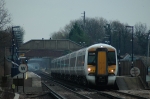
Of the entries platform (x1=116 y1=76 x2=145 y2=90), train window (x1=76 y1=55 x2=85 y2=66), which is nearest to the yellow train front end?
platform (x1=116 y1=76 x2=145 y2=90)

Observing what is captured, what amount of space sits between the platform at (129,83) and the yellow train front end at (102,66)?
6.12 feet

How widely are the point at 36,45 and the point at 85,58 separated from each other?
6470cm

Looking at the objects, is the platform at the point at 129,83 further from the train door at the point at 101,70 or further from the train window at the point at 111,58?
the train window at the point at 111,58

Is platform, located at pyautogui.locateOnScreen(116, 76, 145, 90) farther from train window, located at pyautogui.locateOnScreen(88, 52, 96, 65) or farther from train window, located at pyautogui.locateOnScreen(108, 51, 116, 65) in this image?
train window, located at pyautogui.locateOnScreen(88, 52, 96, 65)

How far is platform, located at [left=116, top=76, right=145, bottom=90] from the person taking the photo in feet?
126

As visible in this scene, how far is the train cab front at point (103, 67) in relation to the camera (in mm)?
36656

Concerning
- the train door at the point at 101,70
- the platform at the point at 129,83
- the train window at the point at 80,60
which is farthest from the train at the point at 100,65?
the platform at the point at 129,83

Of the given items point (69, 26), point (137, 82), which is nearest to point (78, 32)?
point (69, 26)

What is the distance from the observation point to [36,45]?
102062mm

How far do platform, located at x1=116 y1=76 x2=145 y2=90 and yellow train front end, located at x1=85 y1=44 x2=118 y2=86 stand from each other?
1.87m

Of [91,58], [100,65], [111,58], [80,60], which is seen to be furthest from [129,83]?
[80,60]

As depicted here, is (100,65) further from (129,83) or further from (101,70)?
(129,83)

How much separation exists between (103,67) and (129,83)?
3589 mm

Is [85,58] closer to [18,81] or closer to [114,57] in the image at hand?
[114,57]
